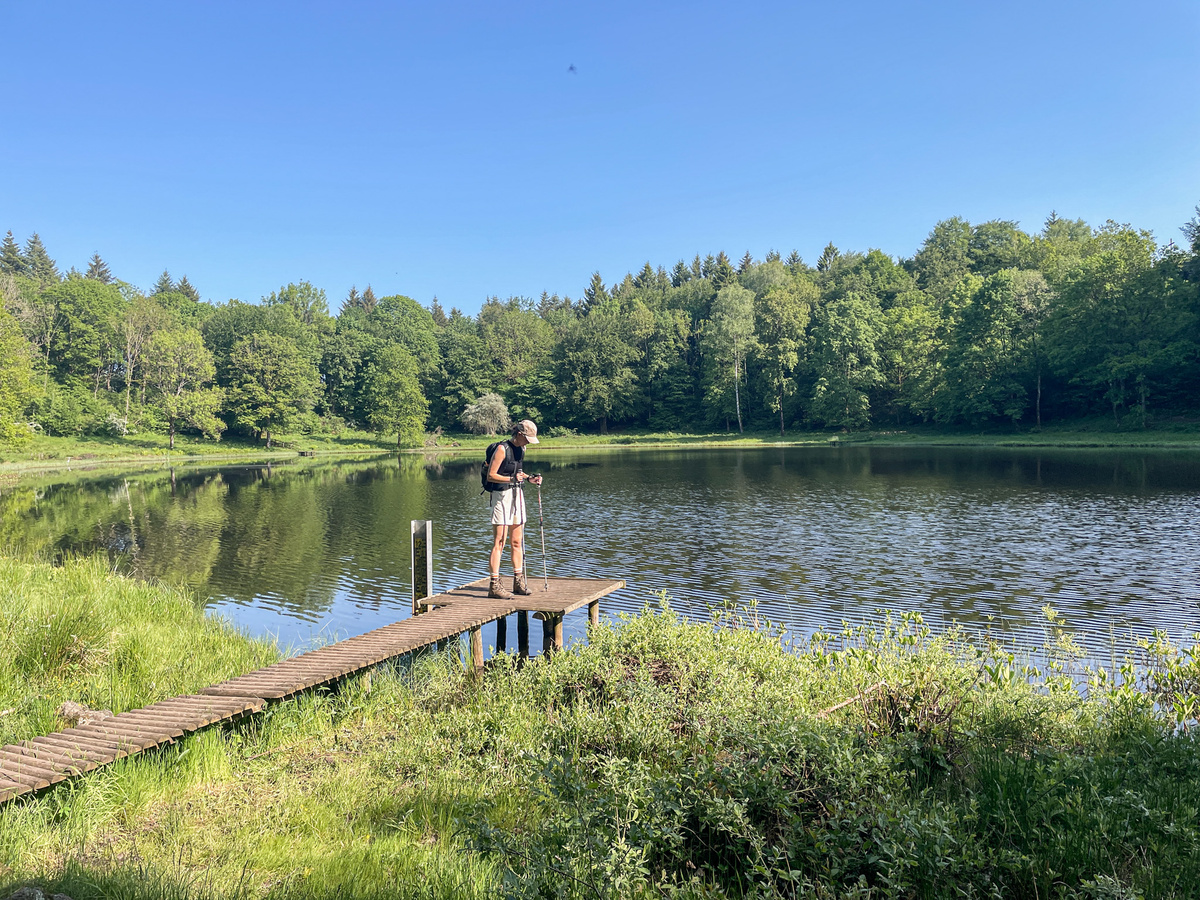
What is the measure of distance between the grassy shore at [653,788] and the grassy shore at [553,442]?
52.6 metres

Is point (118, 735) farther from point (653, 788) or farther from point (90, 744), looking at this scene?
point (653, 788)

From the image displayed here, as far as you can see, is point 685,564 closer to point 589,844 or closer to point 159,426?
point 589,844

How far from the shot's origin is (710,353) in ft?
293

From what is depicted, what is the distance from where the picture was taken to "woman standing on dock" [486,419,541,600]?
9.75 m

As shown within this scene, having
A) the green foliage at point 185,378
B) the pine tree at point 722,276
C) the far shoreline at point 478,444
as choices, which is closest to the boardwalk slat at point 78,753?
the far shoreline at point 478,444

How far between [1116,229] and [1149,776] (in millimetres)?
87563

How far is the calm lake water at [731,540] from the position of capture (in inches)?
544

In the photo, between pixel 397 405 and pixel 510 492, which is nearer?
pixel 510 492

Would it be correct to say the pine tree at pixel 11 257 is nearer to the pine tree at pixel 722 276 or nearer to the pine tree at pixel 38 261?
the pine tree at pixel 38 261

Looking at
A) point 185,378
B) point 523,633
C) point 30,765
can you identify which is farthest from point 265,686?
point 185,378

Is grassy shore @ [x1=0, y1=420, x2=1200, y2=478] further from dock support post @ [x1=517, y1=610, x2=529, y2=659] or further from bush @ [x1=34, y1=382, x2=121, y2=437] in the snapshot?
dock support post @ [x1=517, y1=610, x2=529, y2=659]

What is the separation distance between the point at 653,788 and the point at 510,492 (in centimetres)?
578

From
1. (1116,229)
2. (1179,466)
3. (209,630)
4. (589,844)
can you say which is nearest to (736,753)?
(589,844)

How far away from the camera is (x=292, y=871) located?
13.9 ft
